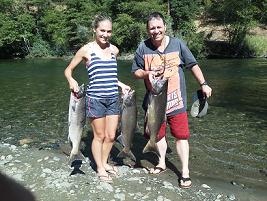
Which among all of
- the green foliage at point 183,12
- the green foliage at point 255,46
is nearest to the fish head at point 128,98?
the green foliage at point 255,46

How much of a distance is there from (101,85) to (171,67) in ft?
3.46

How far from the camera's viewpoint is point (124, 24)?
49.4m

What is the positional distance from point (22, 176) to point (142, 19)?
44761 millimetres

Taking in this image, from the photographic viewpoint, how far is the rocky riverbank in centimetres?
589

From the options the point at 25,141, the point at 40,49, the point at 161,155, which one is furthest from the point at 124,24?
the point at 161,155

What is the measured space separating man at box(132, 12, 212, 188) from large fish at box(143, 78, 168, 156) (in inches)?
5.0

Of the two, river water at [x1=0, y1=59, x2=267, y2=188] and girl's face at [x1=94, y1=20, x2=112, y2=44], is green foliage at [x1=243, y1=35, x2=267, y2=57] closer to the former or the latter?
river water at [x1=0, y1=59, x2=267, y2=188]

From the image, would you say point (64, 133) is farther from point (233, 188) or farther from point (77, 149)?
point (233, 188)

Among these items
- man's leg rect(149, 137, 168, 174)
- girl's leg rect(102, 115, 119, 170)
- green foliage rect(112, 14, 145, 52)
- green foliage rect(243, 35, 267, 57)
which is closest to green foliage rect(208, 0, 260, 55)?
green foliage rect(243, 35, 267, 57)

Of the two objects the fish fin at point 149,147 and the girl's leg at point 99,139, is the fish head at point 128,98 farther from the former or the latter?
the fish fin at point 149,147

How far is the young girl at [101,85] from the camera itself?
5.93m

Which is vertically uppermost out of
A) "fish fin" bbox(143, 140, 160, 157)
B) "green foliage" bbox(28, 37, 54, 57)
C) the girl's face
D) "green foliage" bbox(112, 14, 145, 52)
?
the girl's face

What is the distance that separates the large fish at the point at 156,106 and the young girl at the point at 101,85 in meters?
0.50

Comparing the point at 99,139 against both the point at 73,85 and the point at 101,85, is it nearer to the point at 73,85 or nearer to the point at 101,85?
the point at 101,85
